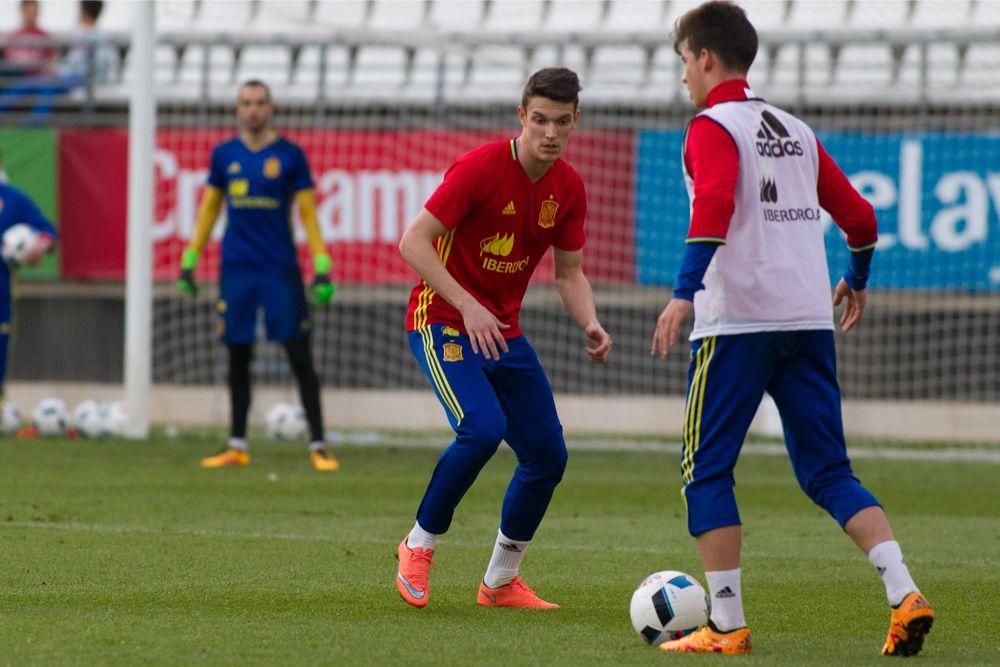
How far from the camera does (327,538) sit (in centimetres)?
802

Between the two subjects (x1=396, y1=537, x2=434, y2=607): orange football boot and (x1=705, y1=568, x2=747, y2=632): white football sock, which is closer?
(x1=705, y1=568, x2=747, y2=632): white football sock

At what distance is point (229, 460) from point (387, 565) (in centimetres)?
477

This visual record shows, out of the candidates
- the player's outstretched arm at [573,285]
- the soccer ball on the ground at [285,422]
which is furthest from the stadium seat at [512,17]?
the player's outstretched arm at [573,285]

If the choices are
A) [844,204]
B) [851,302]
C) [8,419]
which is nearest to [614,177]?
[8,419]

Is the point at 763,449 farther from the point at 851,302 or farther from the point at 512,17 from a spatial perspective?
the point at 851,302

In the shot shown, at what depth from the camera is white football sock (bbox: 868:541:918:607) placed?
16.4 feet

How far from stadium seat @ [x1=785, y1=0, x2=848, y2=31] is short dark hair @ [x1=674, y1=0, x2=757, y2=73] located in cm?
1198

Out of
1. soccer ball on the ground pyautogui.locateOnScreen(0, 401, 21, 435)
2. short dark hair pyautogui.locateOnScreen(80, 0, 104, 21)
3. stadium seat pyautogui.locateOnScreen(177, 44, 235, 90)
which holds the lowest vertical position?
soccer ball on the ground pyautogui.locateOnScreen(0, 401, 21, 435)

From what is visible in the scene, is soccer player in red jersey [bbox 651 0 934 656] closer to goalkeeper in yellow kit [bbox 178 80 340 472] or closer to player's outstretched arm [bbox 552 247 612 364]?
player's outstretched arm [bbox 552 247 612 364]

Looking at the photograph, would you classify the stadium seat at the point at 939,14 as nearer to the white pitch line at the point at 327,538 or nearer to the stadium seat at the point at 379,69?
the stadium seat at the point at 379,69

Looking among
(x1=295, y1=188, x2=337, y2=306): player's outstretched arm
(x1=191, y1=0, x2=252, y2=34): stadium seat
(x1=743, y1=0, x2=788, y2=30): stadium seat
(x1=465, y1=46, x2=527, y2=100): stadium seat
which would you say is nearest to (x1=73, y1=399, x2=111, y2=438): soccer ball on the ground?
(x1=295, y1=188, x2=337, y2=306): player's outstretched arm

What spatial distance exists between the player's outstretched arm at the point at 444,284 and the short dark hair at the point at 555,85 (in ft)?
1.88

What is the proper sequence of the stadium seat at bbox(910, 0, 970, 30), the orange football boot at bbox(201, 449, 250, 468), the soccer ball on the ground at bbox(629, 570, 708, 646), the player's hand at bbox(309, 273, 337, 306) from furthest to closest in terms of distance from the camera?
the stadium seat at bbox(910, 0, 970, 30) < the orange football boot at bbox(201, 449, 250, 468) < the player's hand at bbox(309, 273, 337, 306) < the soccer ball on the ground at bbox(629, 570, 708, 646)

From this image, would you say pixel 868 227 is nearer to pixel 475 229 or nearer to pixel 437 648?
pixel 475 229
